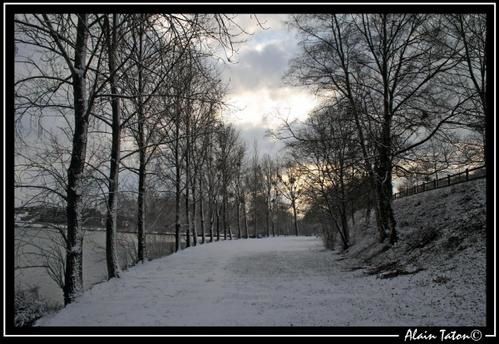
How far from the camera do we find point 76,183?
798 cm

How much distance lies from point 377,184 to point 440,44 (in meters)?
5.86

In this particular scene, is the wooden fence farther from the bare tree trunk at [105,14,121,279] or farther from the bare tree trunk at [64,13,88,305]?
the bare tree trunk at [105,14,121,279]

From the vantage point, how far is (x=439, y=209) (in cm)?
1488

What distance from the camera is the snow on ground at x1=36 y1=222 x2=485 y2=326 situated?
6.04m

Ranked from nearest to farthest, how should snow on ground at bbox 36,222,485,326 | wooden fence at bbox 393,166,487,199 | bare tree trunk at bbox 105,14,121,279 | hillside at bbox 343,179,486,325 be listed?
snow on ground at bbox 36,222,485,326
hillside at bbox 343,179,486,325
bare tree trunk at bbox 105,14,121,279
wooden fence at bbox 393,166,487,199

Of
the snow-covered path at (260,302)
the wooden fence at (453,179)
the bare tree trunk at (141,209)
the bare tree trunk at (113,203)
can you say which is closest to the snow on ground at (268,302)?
the snow-covered path at (260,302)

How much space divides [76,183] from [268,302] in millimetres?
5066

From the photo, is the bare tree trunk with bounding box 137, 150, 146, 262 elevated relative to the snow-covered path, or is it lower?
elevated

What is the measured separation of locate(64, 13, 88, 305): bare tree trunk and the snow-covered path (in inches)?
20.9

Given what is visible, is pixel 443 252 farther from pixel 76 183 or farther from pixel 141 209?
pixel 141 209

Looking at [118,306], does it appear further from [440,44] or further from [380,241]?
[440,44]
